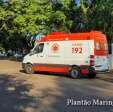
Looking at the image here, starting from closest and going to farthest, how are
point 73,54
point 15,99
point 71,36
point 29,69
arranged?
point 15,99
point 73,54
point 71,36
point 29,69

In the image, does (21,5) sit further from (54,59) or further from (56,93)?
(56,93)

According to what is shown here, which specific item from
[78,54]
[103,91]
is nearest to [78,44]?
[78,54]

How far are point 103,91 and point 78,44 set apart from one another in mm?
7487

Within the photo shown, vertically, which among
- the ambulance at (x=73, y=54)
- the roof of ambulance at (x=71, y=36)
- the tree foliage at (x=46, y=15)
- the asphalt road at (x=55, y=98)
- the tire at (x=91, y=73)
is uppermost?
the tree foliage at (x=46, y=15)

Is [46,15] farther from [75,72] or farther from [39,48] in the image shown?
[75,72]

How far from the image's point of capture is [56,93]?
17859 mm

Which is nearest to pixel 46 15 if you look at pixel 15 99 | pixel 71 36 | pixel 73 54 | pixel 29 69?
pixel 29 69

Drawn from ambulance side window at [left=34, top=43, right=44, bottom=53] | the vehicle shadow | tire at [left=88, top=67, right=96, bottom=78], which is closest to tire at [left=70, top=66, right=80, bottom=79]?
tire at [left=88, top=67, right=96, bottom=78]

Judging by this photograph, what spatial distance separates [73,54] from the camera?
26281 mm

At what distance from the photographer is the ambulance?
1005 inches

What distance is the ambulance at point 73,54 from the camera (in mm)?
25516

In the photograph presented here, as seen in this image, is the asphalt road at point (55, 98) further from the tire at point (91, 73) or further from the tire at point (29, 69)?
the tire at point (29, 69)

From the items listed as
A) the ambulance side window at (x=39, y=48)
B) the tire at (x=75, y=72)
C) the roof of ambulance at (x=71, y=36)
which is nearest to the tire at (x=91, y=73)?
the tire at (x=75, y=72)

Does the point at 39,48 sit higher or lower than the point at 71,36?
lower
